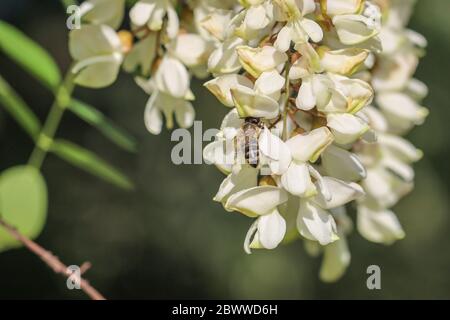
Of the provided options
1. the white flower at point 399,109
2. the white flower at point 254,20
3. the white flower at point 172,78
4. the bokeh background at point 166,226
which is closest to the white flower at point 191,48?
the white flower at point 172,78

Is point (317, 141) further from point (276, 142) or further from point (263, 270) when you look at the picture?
point (263, 270)

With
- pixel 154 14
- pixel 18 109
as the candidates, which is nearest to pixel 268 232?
pixel 154 14

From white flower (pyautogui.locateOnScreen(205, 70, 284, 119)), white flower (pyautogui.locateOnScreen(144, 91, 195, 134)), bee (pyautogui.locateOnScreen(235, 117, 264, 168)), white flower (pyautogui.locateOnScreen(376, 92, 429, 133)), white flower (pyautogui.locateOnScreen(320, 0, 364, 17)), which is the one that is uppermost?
white flower (pyautogui.locateOnScreen(376, 92, 429, 133))

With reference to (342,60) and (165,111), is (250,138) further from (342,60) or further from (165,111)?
(165,111)

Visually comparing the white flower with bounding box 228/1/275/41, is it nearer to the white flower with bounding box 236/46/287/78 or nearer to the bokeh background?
the white flower with bounding box 236/46/287/78

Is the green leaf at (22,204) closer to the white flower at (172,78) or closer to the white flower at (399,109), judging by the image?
the white flower at (172,78)

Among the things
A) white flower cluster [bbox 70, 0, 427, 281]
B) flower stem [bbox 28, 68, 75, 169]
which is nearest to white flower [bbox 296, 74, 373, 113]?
white flower cluster [bbox 70, 0, 427, 281]
